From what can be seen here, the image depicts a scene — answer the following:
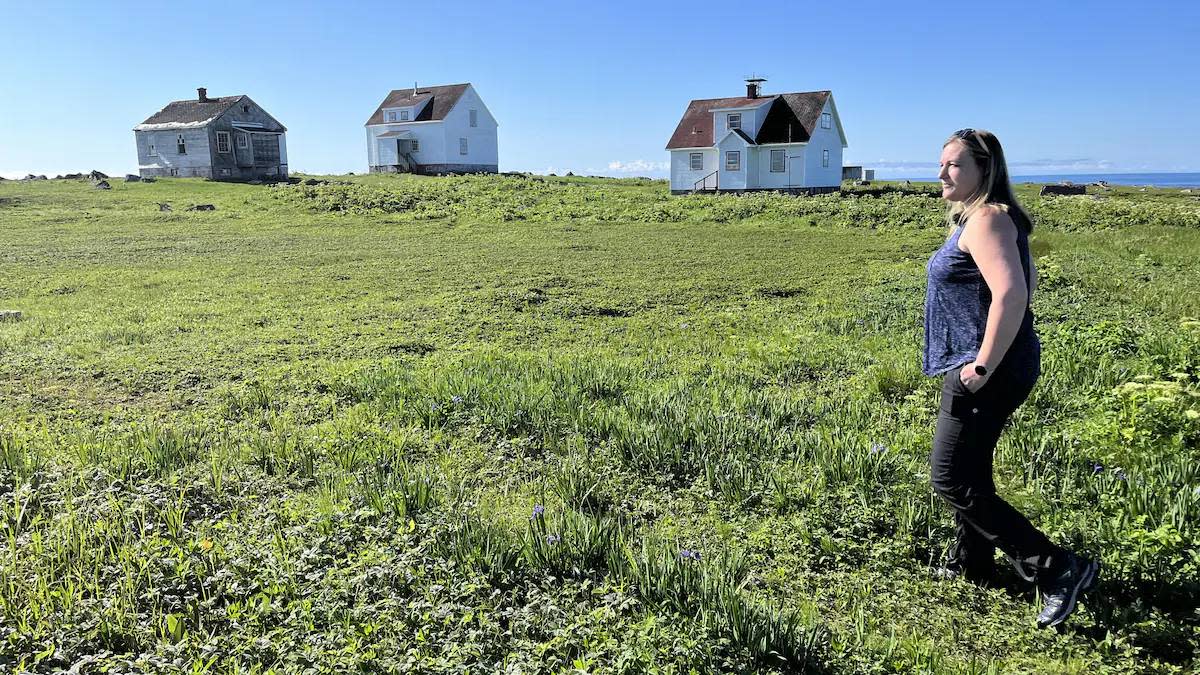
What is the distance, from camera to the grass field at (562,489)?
3.42 metres

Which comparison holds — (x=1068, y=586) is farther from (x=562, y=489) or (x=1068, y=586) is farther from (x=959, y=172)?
(x=562, y=489)

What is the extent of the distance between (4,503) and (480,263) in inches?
510

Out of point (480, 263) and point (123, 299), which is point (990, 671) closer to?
point (123, 299)

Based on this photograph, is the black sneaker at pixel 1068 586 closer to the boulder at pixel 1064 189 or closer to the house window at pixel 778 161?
the house window at pixel 778 161

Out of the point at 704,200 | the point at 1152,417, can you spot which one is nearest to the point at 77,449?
the point at 1152,417

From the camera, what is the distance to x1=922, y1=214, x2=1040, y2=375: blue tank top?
3400mm

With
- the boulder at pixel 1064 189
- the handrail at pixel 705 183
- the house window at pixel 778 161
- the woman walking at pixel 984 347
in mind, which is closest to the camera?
the woman walking at pixel 984 347

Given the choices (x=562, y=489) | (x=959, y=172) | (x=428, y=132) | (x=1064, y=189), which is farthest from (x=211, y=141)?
(x=959, y=172)

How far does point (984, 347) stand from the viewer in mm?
3285

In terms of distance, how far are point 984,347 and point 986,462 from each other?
60cm

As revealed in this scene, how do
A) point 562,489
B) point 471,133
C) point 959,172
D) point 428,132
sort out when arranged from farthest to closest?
1. point 471,133
2. point 428,132
3. point 562,489
4. point 959,172

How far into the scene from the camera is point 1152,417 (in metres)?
5.01

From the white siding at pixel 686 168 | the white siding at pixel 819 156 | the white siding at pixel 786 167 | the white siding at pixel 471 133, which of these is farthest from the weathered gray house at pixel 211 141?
the white siding at pixel 819 156

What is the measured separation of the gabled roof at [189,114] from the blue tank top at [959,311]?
56500 mm
